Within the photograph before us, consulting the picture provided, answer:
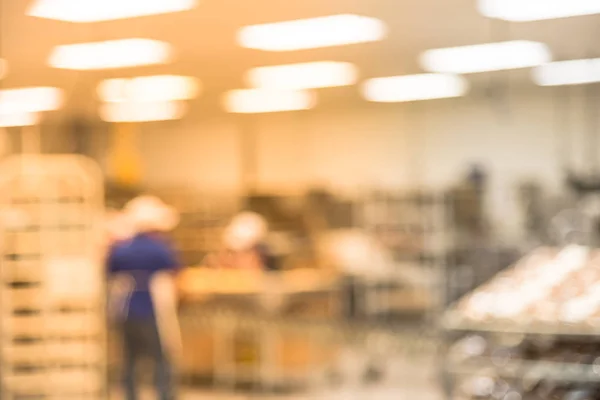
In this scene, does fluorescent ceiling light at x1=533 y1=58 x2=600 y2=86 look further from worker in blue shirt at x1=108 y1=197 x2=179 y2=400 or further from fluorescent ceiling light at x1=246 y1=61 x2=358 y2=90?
worker in blue shirt at x1=108 y1=197 x2=179 y2=400

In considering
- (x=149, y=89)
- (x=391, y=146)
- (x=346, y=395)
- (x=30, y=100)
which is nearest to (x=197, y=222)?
(x=149, y=89)

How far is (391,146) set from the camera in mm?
16344

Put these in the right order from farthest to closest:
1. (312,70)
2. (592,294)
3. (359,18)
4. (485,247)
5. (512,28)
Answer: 1. (485,247)
2. (312,70)
3. (512,28)
4. (359,18)
5. (592,294)

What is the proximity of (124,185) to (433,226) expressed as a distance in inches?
148

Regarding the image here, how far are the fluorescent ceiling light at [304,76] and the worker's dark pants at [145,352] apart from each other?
305cm

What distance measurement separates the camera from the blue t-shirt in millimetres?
9047

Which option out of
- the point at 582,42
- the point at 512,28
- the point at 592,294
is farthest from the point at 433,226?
the point at 592,294

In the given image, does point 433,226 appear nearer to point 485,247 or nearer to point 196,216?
point 485,247

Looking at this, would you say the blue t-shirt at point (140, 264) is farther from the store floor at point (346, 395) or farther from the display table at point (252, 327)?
the display table at point (252, 327)

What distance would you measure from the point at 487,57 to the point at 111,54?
3.43m

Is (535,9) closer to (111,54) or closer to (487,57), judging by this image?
(487,57)

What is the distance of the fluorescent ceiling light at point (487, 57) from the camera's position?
9.93 meters

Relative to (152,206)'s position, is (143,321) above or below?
below

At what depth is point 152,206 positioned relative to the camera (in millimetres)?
9188
